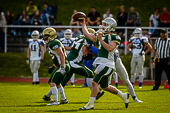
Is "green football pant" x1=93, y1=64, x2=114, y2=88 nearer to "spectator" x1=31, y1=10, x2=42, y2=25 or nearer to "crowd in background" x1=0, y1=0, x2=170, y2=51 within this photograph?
"crowd in background" x1=0, y1=0, x2=170, y2=51

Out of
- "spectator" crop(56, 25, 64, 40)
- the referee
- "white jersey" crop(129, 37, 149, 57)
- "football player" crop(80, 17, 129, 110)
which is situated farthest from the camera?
"spectator" crop(56, 25, 64, 40)

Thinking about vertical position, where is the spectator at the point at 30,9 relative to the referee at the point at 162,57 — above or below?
above

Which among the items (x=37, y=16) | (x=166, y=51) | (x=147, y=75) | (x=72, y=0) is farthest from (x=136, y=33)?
(x=72, y=0)

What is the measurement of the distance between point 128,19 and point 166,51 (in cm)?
615

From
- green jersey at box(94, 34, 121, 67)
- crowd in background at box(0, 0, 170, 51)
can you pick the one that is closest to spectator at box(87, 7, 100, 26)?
crowd in background at box(0, 0, 170, 51)

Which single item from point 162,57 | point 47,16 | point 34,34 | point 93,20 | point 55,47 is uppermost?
point 47,16

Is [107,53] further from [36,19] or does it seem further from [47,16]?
[47,16]

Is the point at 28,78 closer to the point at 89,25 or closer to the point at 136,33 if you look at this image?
the point at 89,25

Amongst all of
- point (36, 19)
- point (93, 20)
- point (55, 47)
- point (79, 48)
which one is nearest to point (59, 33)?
point (93, 20)

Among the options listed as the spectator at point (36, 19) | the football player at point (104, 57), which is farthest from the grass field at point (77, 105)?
the spectator at point (36, 19)

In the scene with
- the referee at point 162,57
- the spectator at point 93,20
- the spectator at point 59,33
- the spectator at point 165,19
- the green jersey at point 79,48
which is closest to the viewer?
the green jersey at point 79,48

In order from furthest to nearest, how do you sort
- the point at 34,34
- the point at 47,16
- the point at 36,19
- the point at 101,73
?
the point at 47,16 → the point at 36,19 → the point at 34,34 → the point at 101,73

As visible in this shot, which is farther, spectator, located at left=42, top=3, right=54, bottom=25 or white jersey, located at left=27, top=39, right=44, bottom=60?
spectator, located at left=42, top=3, right=54, bottom=25

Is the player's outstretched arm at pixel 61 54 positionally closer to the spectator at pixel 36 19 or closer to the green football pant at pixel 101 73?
the green football pant at pixel 101 73
